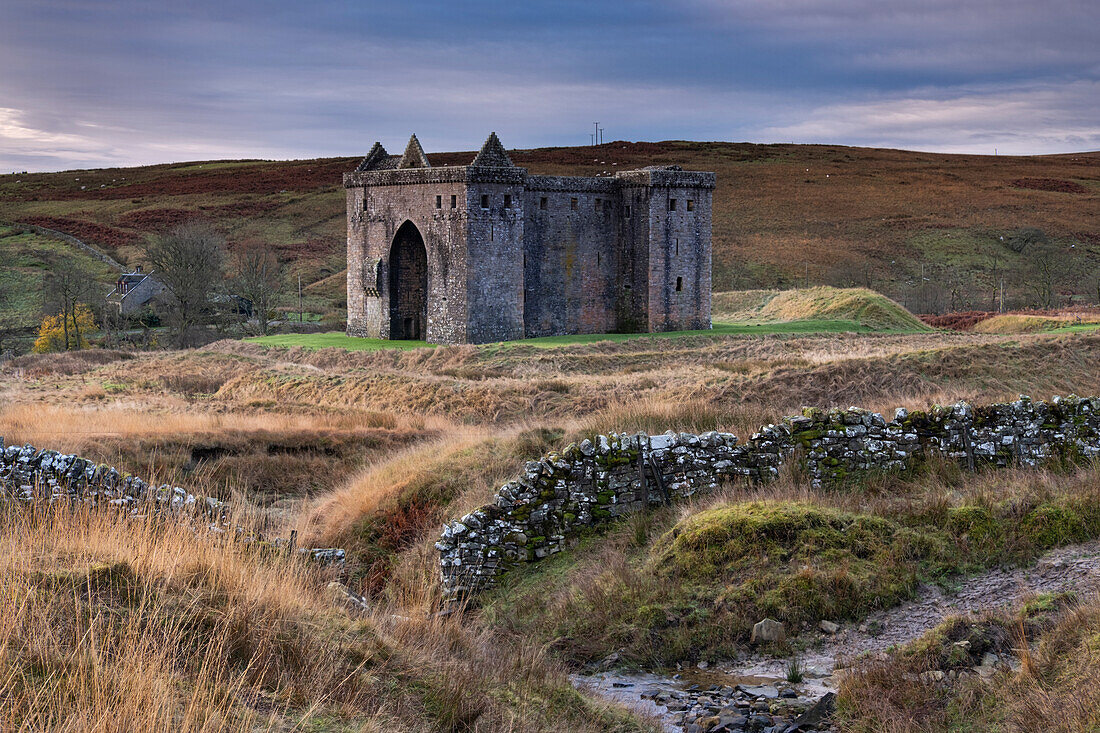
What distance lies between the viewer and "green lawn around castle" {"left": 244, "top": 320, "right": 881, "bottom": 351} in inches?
1532

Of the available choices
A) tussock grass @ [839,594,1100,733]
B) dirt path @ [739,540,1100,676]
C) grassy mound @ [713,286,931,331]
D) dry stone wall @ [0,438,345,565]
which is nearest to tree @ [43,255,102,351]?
grassy mound @ [713,286,931,331]

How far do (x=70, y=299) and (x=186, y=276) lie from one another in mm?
9760

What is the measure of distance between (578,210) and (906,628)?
36.0 meters

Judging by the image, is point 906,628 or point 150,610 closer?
point 150,610

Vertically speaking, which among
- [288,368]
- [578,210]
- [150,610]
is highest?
[578,210]

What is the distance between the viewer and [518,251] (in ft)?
130

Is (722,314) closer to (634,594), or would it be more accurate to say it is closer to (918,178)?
(634,594)

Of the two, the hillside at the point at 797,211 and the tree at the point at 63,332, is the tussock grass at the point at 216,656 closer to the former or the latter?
the tree at the point at 63,332

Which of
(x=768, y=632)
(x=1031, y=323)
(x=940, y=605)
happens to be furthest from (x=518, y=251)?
(x=940, y=605)

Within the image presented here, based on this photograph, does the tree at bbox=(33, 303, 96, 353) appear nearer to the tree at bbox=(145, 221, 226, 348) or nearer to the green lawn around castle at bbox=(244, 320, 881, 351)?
the tree at bbox=(145, 221, 226, 348)

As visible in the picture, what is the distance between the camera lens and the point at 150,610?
595 cm

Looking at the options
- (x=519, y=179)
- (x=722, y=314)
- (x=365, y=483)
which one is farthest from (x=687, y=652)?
(x=722, y=314)

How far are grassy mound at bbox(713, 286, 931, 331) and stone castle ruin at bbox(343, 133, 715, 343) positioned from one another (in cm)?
806

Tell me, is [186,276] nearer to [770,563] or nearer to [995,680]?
[770,563]
